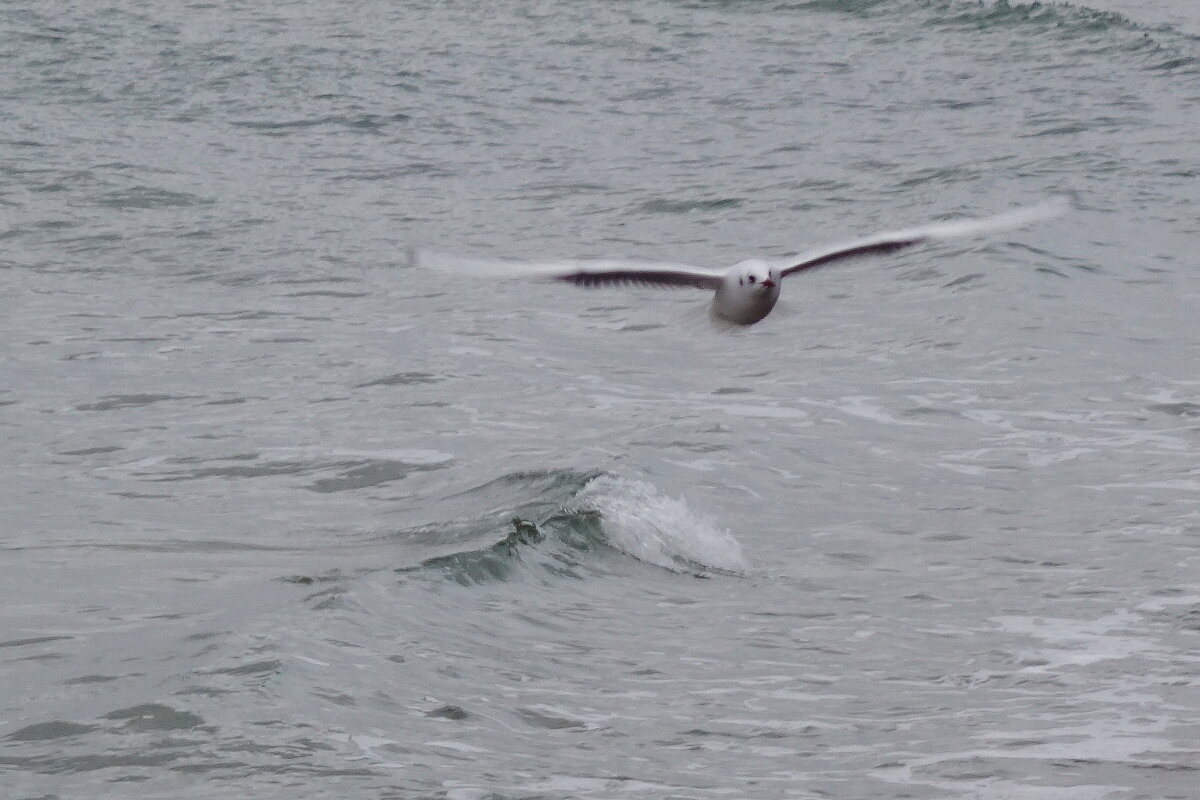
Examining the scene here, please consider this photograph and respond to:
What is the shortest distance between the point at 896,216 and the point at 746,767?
12.0m

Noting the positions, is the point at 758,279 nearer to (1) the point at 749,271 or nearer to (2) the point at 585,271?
(1) the point at 749,271

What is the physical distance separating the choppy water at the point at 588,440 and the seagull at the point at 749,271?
1104 millimetres

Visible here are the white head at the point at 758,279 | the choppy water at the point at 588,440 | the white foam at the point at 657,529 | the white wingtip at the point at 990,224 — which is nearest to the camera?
the choppy water at the point at 588,440

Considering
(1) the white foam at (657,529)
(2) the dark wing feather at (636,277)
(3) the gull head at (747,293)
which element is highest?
(2) the dark wing feather at (636,277)

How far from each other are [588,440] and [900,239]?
8.14ft

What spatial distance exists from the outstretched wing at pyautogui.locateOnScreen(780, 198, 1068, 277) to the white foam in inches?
53.1

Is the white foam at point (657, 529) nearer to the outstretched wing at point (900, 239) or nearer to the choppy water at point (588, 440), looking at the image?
the choppy water at point (588, 440)

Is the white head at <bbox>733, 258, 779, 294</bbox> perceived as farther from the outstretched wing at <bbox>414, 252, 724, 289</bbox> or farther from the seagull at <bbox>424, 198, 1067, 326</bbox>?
the outstretched wing at <bbox>414, 252, 724, 289</bbox>

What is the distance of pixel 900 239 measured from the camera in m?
9.62

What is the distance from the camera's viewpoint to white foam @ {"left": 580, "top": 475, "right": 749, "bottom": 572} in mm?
9117

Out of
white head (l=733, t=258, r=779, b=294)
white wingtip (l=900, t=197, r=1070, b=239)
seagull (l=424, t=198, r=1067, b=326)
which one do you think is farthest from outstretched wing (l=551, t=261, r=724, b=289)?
white wingtip (l=900, t=197, r=1070, b=239)

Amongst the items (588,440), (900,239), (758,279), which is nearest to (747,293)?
(758,279)

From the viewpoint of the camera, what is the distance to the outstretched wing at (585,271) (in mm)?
8609

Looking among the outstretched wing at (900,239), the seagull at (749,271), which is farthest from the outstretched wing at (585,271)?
the outstretched wing at (900,239)
